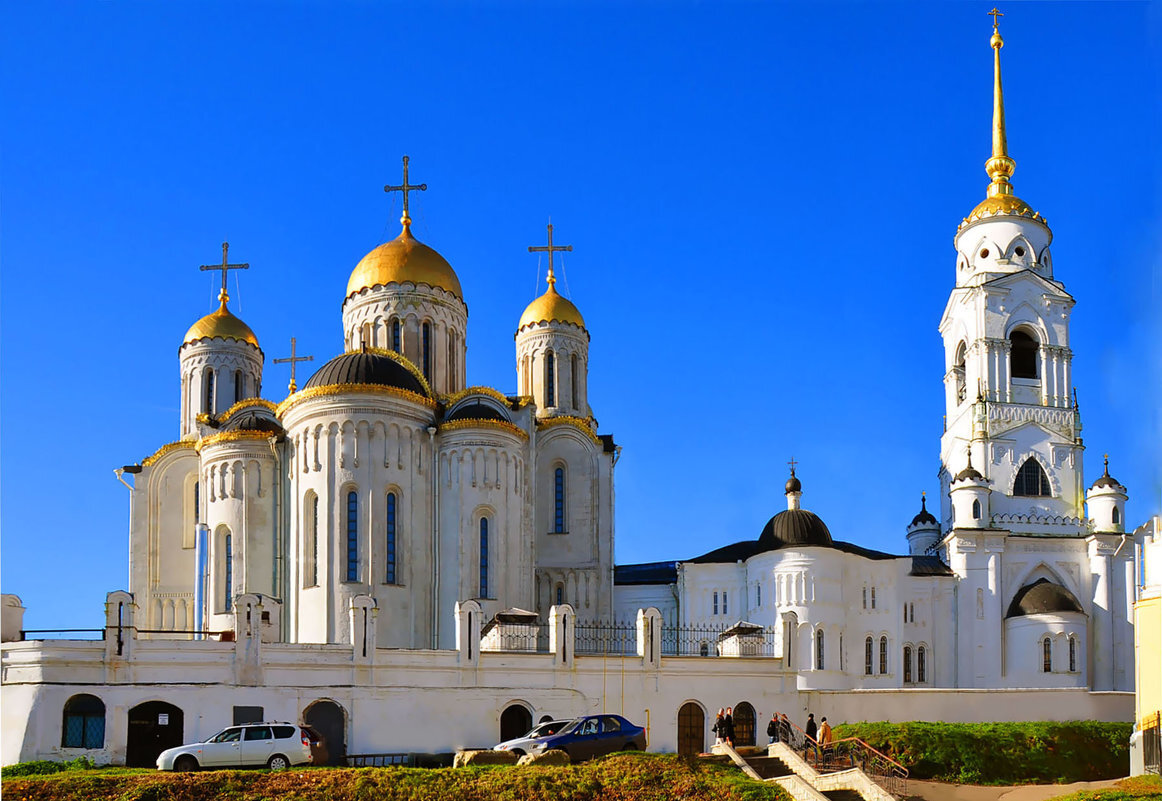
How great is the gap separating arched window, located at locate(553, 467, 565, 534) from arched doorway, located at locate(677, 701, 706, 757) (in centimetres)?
1345

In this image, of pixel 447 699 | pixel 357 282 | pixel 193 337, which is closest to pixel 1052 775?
pixel 447 699

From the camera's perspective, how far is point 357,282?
45000 mm

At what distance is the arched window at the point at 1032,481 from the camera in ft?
162

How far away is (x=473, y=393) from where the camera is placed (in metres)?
41.5

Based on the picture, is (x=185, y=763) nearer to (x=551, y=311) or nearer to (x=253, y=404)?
(x=253, y=404)

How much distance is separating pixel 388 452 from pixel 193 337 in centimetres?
1253

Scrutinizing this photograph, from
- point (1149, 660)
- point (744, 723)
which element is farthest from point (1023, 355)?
point (1149, 660)

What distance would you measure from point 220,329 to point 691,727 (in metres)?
23.4

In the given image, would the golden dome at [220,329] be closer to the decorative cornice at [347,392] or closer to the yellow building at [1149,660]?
the decorative cornice at [347,392]

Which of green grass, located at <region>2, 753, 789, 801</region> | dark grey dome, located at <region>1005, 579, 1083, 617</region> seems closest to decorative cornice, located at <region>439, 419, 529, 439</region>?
green grass, located at <region>2, 753, 789, 801</region>

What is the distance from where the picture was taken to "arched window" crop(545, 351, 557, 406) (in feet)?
160

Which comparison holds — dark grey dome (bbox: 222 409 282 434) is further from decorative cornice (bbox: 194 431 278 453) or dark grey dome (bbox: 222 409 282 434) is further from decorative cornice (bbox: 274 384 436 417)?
decorative cornice (bbox: 274 384 436 417)

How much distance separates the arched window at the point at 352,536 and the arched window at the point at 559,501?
29.3ft

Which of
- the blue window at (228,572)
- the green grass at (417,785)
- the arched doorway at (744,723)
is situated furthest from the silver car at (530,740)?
the blue window at (228,572)
